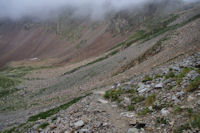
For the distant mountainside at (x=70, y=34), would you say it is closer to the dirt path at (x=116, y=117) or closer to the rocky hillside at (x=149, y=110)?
the rocky hillside at (x=149, y=110)

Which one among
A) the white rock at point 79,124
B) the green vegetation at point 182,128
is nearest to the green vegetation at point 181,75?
the green vegetation at point 182,128

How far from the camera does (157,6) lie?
7144 cm

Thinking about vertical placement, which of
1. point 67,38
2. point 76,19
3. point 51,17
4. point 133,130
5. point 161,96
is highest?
point 51,17

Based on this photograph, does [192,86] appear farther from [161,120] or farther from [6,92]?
[6,92]

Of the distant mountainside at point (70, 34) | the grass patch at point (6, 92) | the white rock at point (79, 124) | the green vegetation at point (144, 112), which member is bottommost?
the grass patch at point (6, 92)

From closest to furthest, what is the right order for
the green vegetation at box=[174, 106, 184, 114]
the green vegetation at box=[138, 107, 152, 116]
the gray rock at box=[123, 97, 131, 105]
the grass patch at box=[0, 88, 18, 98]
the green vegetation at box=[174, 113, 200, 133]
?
1. the green vegetation at box=[174, 113, 200, 133]
2. the green vegetation at box=[174, 106, 184, 114]
3. the green vegetation at box=[138, 107, 152, 116]
4. the gray rock at box=[123, 97, 131, 105]
5. the grass patch at box=[0, 88, 18, 98]

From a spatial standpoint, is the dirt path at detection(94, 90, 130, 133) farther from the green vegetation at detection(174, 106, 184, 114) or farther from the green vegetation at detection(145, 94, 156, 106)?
the green vegetation at detection(174, 106, 184, 114)

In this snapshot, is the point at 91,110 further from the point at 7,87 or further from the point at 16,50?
the point at 16,50

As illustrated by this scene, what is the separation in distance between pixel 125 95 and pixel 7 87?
40951mm

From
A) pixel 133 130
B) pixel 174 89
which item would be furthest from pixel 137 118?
pixel 174 89

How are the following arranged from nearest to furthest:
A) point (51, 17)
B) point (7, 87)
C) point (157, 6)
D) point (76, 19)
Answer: point (7, 87) < point (157, 6) < point (76, 19) < point (51, 17)

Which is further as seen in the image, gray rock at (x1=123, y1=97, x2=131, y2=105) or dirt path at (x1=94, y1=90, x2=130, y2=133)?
gray rock at (x1=123, y1=97, x2=131, y2=105)

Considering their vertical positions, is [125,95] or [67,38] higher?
[67,38]

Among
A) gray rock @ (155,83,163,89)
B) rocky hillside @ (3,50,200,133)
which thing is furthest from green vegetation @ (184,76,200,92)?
gray rock @ (155,83,163,89)
